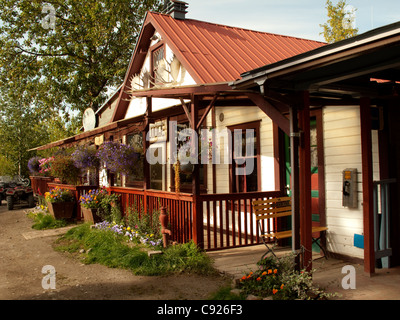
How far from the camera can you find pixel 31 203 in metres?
16.3

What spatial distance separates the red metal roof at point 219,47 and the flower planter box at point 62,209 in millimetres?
5721

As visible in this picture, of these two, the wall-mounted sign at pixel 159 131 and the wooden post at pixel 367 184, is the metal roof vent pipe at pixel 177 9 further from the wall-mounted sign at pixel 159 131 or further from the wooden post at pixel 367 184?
the wooden post at pixel 367 184

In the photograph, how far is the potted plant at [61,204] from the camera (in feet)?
36.0

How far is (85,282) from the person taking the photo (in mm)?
5477

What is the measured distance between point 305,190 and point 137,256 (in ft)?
10.2

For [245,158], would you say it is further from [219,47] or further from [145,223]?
[219,47]

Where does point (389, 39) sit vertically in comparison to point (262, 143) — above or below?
above

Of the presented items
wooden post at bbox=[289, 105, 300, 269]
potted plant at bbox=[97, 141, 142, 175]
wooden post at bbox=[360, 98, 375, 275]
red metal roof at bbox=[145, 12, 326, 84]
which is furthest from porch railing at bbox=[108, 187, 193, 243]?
wooden post at bbox=[360, 98, 375, 275]

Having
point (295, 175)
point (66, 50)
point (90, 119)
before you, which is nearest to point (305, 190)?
point (295, 175)

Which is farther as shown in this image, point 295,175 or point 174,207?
point 174,207
